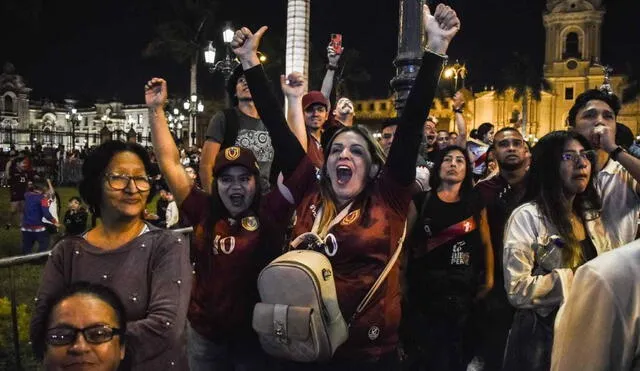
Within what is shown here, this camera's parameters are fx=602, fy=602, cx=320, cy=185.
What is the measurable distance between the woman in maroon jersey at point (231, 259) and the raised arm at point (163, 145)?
24cm

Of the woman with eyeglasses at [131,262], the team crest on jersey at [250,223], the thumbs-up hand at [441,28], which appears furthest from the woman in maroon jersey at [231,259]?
the thumbs-up hand at [441,28]

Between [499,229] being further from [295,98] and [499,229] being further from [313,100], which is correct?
[295,98]

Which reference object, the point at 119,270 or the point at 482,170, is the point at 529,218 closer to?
the point at 119,270

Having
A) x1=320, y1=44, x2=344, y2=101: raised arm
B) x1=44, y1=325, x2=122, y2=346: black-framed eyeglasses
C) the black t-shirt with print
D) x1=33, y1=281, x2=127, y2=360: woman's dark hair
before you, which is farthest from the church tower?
x1=44, y1=325, x2=122, y2=346: black-framed eyeglasses

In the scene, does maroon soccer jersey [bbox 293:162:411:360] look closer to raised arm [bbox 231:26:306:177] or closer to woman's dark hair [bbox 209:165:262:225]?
raised arm [bbox 231:26:306:177]

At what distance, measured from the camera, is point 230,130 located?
482 centimetres

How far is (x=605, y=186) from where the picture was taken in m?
3.91

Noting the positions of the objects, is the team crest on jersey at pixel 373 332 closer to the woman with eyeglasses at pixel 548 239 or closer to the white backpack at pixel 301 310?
the white backpack at pixel 301 310

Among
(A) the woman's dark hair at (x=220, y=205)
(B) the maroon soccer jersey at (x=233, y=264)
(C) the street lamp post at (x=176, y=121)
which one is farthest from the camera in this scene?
(C) the street lamp post at (x=176, y=121)

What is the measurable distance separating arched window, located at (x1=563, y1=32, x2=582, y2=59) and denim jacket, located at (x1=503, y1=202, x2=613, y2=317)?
83989 millimetres

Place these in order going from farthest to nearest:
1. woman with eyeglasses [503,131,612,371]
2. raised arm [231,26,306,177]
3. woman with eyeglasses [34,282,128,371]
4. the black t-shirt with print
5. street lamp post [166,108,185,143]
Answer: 1. street lamp post [166,108,185,143]
2. the black t-shirt with print
3. raised arm [231,26,306,177]
4. woman with eyeglasses [503,131,612,371]
5. woman with eyeglasses [34,282,128,371]

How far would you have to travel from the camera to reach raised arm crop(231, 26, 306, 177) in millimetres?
3529

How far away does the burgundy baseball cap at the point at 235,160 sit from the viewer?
372cm

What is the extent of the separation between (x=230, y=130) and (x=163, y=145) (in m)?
0.84
